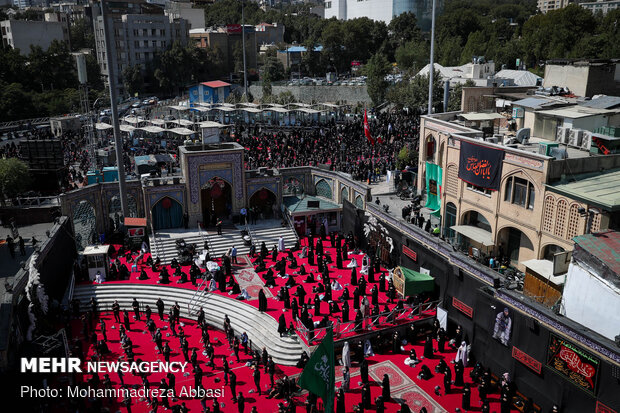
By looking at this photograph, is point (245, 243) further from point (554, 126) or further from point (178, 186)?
point (554, 126)

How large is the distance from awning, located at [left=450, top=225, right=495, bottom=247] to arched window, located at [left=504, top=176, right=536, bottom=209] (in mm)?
1887

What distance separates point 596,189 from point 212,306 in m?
15.6

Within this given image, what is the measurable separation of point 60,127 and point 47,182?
58.8 feet

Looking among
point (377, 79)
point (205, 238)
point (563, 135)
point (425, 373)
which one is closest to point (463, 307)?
point (425, 373)

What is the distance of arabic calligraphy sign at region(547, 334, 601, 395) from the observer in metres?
14.7

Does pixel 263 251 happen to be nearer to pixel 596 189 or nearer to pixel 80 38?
pixel 596 189

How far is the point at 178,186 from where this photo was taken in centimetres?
2883

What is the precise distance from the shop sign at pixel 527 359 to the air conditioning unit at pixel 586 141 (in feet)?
31.8

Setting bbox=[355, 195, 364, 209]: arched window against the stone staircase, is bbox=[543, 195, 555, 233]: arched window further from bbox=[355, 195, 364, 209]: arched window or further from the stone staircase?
the stone staircase

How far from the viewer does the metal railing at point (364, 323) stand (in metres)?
19.5

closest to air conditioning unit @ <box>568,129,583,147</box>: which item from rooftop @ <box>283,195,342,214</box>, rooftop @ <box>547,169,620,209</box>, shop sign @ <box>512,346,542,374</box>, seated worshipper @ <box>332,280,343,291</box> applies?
rooftop @ <box>547,169,620,209</box>

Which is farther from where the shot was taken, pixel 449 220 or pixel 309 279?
pixel 449 220

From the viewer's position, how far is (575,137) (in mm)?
22438

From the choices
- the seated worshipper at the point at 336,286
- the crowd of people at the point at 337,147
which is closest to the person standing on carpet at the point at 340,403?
the seated worshipper at the point at 336,286
